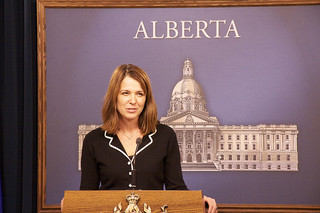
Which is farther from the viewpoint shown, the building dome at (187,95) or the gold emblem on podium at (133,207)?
the building dome at (187,95)

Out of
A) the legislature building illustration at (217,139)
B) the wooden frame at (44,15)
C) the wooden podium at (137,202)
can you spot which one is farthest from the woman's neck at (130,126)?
the wooden frame at (44,15)

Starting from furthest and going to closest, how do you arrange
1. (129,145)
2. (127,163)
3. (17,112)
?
(17,112) < (129,145) < (127,163)

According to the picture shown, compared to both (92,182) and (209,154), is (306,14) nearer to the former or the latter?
(209,154)

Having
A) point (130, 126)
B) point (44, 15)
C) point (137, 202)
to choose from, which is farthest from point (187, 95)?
point (137, 202)

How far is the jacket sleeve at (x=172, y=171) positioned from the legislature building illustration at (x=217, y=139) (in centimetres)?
174

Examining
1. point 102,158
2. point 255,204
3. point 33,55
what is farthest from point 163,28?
point 102,158

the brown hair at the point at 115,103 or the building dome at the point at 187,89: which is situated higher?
the building dome at the point at 187,89

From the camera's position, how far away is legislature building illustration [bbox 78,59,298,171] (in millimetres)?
4070

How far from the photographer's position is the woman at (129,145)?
225 cm

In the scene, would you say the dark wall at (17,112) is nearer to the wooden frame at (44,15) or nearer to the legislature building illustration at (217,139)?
the wooden frame at (44,15)

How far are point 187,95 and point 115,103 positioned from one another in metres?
1.86

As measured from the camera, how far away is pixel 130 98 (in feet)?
7.50

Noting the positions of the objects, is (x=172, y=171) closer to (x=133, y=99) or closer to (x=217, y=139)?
(x=133, y=99)

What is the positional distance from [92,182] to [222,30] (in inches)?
91.9
